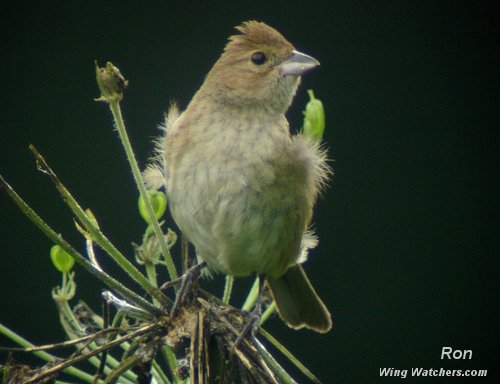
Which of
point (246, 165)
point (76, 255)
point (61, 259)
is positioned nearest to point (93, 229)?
point (76, 255)

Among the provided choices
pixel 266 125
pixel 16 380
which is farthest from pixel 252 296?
pixel 266 125

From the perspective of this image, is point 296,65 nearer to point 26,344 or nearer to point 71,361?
point 26,344

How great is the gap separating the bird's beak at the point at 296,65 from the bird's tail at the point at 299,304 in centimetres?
76

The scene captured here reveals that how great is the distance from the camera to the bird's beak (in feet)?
8.03

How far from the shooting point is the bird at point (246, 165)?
239cm

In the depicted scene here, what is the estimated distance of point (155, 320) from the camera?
144 cm

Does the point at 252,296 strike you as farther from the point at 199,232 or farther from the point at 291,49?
the point at 291,49

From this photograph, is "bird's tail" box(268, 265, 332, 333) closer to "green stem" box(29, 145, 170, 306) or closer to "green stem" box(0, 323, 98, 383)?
"green stem" box(0, 323, 98, 383)

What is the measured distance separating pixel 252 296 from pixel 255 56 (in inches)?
43.1

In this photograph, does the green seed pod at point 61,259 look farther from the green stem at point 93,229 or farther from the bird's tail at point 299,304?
the bird's tail at point 299,304

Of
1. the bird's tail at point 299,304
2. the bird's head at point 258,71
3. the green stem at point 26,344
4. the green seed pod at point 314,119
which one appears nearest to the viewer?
the green stem at point 26,344

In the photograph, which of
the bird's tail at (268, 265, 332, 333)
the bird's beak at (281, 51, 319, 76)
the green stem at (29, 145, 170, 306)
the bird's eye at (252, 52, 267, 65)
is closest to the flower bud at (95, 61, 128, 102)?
the green stem at (29, 145, 170, 306)

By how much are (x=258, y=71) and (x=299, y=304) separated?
2.81ft

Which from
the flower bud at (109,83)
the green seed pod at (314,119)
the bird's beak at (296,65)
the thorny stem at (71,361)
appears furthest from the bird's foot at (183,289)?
the bird's beak at (296,65)
